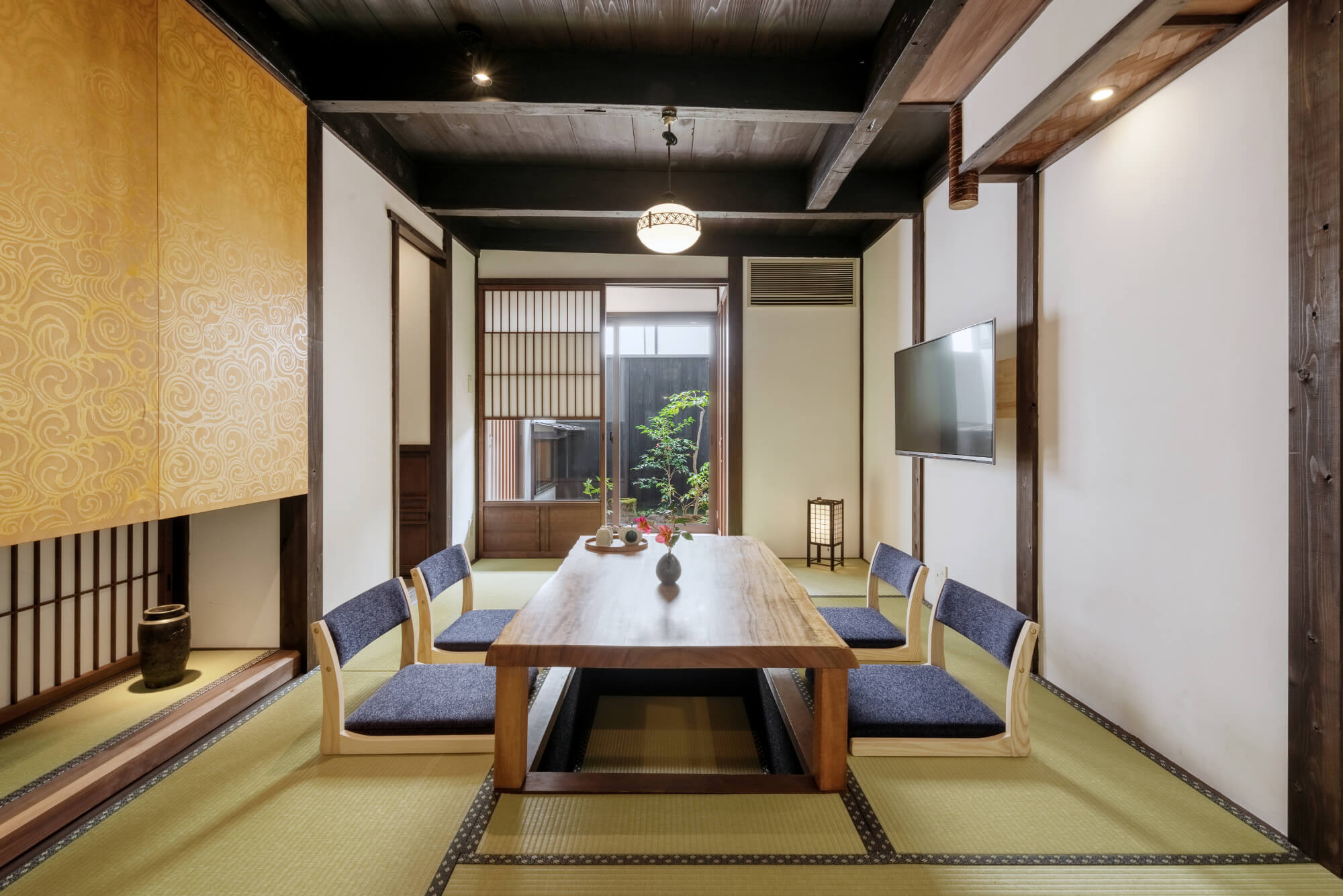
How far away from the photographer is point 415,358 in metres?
4.80

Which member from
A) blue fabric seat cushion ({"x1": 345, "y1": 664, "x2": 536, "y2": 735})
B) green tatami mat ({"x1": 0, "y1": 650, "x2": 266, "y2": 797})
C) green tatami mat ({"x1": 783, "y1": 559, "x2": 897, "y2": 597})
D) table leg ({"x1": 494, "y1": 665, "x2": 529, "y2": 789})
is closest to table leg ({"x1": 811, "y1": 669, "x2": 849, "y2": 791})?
table leg ({"x1": 494, "y1": 665, "x2": 529, "y2": 789})

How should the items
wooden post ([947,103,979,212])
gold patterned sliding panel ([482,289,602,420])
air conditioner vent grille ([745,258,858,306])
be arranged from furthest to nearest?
gold patterned sliding panel ([482,289,602,420])
air conditioner vent grille ([745,258,858,306])
wooden post ([947,103,979,212])

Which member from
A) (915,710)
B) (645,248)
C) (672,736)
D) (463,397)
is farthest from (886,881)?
(645,248)

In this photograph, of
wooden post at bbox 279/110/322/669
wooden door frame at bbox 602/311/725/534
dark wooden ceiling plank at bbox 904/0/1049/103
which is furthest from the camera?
wooden door frame at bbox 602/311/725/534

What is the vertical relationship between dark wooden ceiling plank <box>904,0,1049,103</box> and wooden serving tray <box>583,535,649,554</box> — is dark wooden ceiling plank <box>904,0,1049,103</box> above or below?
above

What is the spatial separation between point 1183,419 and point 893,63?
176 cm

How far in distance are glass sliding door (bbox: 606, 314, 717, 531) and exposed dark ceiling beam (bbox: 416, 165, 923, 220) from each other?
2507mm

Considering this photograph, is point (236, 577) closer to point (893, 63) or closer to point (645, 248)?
point (893, 63)

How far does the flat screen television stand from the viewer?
288 centimetres

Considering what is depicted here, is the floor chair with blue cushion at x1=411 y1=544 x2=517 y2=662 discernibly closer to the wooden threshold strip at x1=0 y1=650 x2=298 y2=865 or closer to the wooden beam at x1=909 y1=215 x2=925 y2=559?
the wooden threshold strip at x1=0 y1=650 x2=298 y2=865

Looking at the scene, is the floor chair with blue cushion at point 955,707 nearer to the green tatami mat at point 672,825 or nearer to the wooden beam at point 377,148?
the green tatami mat at point 672,825

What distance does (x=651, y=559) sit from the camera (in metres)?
2.68

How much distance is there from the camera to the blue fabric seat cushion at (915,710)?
1.86 meters

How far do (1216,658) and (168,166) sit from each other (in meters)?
3.90
